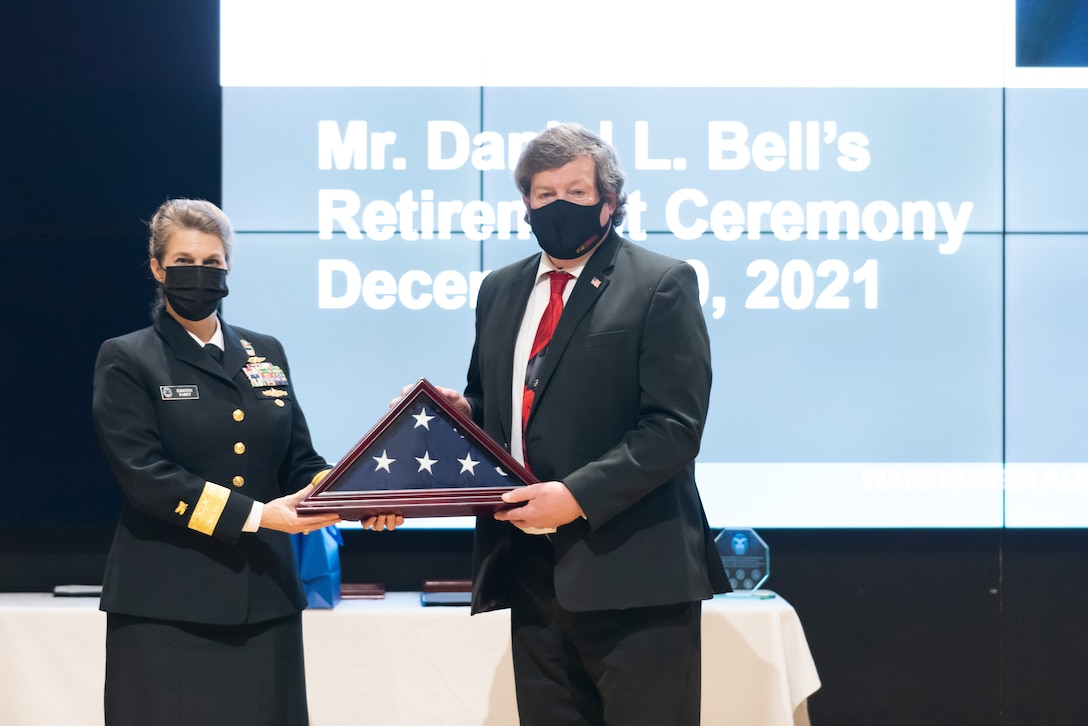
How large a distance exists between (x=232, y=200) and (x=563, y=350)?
201 cm

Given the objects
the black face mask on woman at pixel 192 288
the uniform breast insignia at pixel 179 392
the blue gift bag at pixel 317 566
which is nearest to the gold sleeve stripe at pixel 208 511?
the uniform breast insignia at pixel 179 392

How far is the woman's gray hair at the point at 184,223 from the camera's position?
2.32m

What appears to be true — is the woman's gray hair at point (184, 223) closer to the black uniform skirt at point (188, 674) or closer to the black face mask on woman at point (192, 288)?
the black face mask on woman at point (192, 288)

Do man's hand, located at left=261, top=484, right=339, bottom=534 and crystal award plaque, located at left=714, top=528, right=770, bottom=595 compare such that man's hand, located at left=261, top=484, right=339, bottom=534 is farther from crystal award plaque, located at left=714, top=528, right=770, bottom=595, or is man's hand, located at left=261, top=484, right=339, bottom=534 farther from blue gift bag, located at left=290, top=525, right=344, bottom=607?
crystal award plaque, located at left=714, top=528, right=770, bottom=595

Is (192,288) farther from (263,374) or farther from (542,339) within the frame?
(542,339)

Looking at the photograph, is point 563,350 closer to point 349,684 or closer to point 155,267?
point 155,267

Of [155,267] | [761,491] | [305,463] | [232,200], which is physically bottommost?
[761,491]

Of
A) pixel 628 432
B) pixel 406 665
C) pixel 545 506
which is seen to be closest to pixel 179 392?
pixel 545 506

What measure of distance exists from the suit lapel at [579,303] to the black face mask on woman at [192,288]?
2.55 ft

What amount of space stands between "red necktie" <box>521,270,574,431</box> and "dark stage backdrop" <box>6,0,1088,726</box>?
5.65 feet

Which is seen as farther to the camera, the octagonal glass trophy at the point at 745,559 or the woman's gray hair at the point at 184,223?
the octagonal glass trophy at the point at 745,559

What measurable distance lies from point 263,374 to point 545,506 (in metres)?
0.79

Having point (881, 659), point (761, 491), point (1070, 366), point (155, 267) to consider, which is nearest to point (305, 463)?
point (155, 267)

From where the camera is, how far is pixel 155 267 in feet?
7.70
